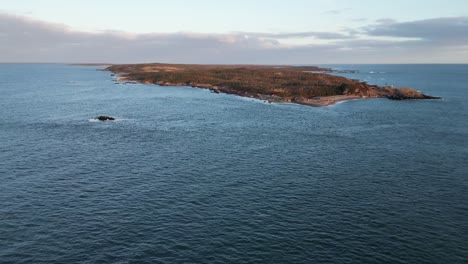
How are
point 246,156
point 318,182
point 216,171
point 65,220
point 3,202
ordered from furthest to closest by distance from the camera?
point 246,156
point 216,171
point 318,182
point 3,202
point 65,220

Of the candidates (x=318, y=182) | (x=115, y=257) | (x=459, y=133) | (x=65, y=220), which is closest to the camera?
(x=115, y=257)

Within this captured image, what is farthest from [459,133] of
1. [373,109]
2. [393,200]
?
[393,200]

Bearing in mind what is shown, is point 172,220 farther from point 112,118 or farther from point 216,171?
point 112,118

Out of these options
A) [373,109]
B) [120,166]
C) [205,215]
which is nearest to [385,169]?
[205,215]

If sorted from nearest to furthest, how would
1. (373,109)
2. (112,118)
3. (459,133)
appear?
(459,133) < (112,118) < (373,109)

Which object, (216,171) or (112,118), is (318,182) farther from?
(112,118)

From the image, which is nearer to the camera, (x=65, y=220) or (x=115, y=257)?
(x=115, y=257)
